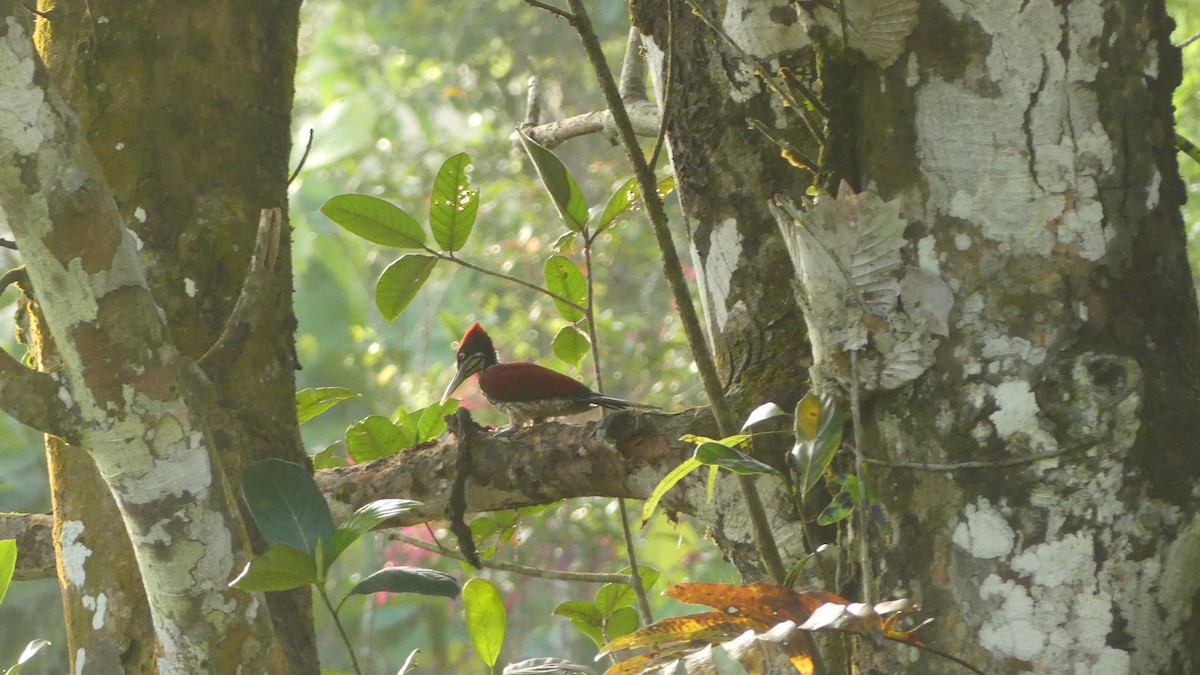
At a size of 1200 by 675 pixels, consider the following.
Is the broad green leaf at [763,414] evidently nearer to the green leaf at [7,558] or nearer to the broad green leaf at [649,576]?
the broad green leaf at [649,576]

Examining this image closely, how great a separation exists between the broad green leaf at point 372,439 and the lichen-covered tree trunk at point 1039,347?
1112 mm

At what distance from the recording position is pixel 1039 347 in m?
1.03

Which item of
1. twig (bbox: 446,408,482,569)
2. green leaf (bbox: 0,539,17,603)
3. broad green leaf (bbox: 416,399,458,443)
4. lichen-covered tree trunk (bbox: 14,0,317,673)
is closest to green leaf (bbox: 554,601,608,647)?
twig (bbox: 446,408,482,569)

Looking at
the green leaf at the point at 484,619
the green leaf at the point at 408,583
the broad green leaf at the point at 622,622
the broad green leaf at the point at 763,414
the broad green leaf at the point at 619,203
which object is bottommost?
the broad green leaf at the point at 622,622

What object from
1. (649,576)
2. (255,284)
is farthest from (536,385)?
(255,284)

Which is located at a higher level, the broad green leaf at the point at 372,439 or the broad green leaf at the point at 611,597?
the broad green leaf at the point at 372,439

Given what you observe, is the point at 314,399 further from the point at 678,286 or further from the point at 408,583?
the point at 678,286

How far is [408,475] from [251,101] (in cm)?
62

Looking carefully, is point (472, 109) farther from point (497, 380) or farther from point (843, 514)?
point (843, 514)

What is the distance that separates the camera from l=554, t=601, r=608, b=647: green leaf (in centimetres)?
172

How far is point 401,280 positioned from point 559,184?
320 millimetres

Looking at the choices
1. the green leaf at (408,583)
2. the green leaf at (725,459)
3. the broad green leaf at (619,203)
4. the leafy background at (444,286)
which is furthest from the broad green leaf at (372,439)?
the leafy background at (444,286)

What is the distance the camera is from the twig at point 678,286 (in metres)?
1.12

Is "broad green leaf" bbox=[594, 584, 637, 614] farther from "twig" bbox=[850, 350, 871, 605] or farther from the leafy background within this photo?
the leafy background
